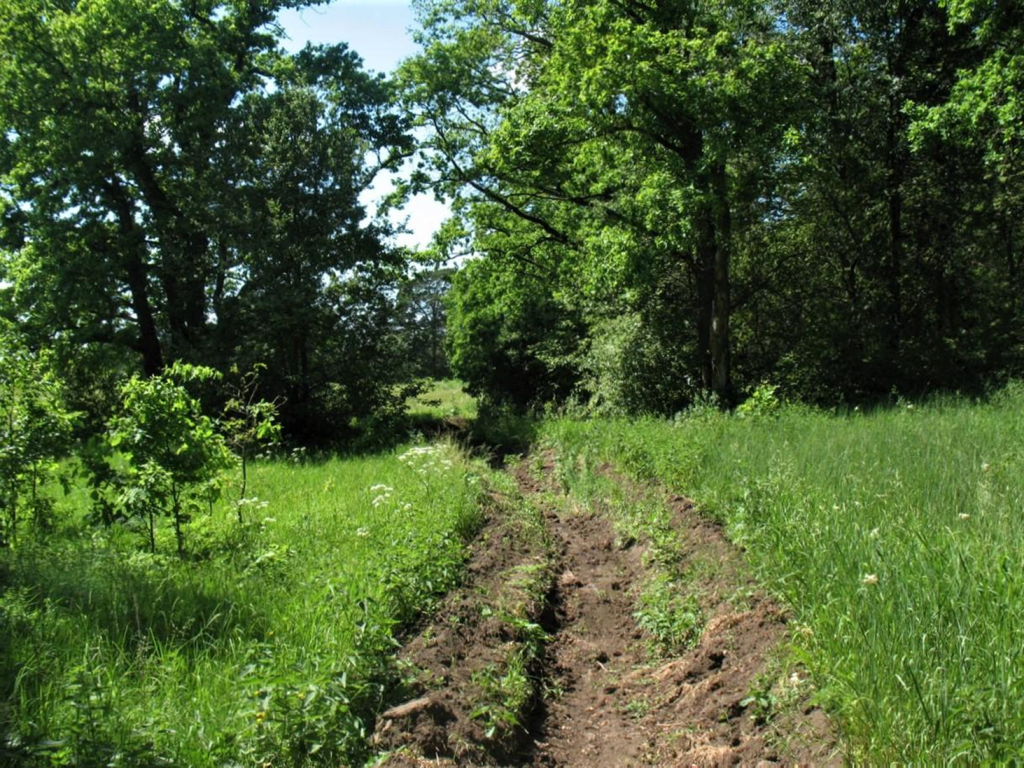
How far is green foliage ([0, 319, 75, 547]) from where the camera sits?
6.12m

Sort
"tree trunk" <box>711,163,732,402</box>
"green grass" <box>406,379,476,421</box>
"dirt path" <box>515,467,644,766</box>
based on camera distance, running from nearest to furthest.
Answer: "dirt path" <box>515,467,644,766</box>, "tree trunk" <box>711,163,732,402</box>, "green grass" <box>406,379,476,421</box>

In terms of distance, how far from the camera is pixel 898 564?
3824 mm

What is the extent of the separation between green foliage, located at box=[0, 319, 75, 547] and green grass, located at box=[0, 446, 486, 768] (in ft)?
1.87

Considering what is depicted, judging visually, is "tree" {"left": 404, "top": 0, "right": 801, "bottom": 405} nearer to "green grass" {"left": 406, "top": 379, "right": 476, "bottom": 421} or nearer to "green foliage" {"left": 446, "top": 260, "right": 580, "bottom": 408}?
"green foliage" {"left": 446, "top": 260, "right": 580, "bottom": 408}

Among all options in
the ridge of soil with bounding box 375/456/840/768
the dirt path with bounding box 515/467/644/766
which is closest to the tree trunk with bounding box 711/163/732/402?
the dirt path with bounding box 515/467/644/766

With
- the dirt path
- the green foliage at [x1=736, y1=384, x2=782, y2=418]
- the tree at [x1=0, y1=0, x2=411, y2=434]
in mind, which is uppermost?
the tree at [x1=0, y1=0, x2=411, y2=434]

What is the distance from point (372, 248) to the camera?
19594mm

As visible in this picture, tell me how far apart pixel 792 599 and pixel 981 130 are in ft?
47.9

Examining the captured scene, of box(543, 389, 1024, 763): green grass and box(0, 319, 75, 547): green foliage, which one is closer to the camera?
box(543, 389, 1024, 763): green grass

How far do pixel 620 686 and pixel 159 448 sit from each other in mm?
4602

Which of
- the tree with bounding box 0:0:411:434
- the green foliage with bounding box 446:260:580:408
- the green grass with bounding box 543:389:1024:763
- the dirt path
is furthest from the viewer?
the green foliage with bounding box 446:260:580:408

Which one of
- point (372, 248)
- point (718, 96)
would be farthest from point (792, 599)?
point (372, 248)

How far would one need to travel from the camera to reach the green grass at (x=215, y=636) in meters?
3.26

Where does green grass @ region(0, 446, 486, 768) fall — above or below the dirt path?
above
